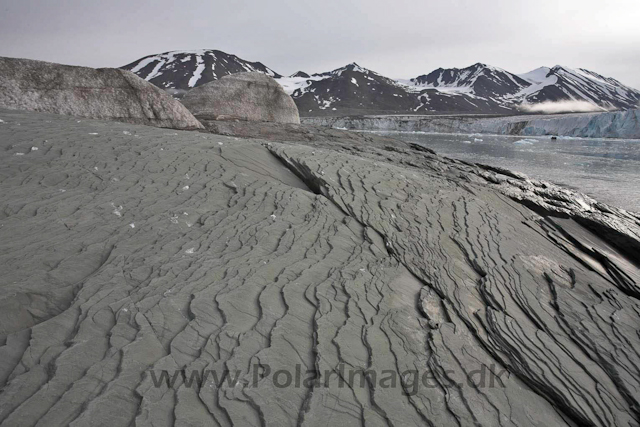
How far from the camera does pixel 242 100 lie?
54.7 ft

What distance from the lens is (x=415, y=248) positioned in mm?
4770

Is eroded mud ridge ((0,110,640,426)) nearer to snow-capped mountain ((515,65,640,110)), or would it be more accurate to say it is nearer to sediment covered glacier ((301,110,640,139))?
sediment covered glacier ((301,110,640,139))

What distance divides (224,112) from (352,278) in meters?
14.1

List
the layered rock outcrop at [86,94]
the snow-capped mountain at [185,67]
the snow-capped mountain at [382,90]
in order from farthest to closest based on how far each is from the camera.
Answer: the snow-capped mountain at [185,67]
the snow-capped mountain at [382,90]
the layered rock outcrop at [86,94]

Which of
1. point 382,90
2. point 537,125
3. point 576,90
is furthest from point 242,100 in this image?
point 576,90

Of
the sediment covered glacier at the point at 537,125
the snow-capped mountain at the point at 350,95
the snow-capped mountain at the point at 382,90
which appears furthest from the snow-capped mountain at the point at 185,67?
the sediment covered glacier at the point at 537,125

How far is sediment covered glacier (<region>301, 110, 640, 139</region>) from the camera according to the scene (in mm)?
44969

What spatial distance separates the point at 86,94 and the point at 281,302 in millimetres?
11456

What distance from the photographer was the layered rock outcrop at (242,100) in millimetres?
15836

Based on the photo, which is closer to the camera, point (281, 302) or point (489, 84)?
point (281, 302)

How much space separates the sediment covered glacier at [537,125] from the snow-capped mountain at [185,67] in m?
71.2

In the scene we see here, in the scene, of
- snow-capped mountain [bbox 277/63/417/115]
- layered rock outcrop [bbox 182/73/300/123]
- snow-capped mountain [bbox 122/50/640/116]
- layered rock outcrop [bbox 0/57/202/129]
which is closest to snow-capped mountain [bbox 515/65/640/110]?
snow-capped mountain [bbox 122/50/640/116]

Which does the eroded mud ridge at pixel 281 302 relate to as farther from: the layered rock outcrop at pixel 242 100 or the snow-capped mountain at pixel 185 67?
the snow-capped mountain at pixel 185 67

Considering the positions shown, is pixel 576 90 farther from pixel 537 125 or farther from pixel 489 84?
pixel 537 125
